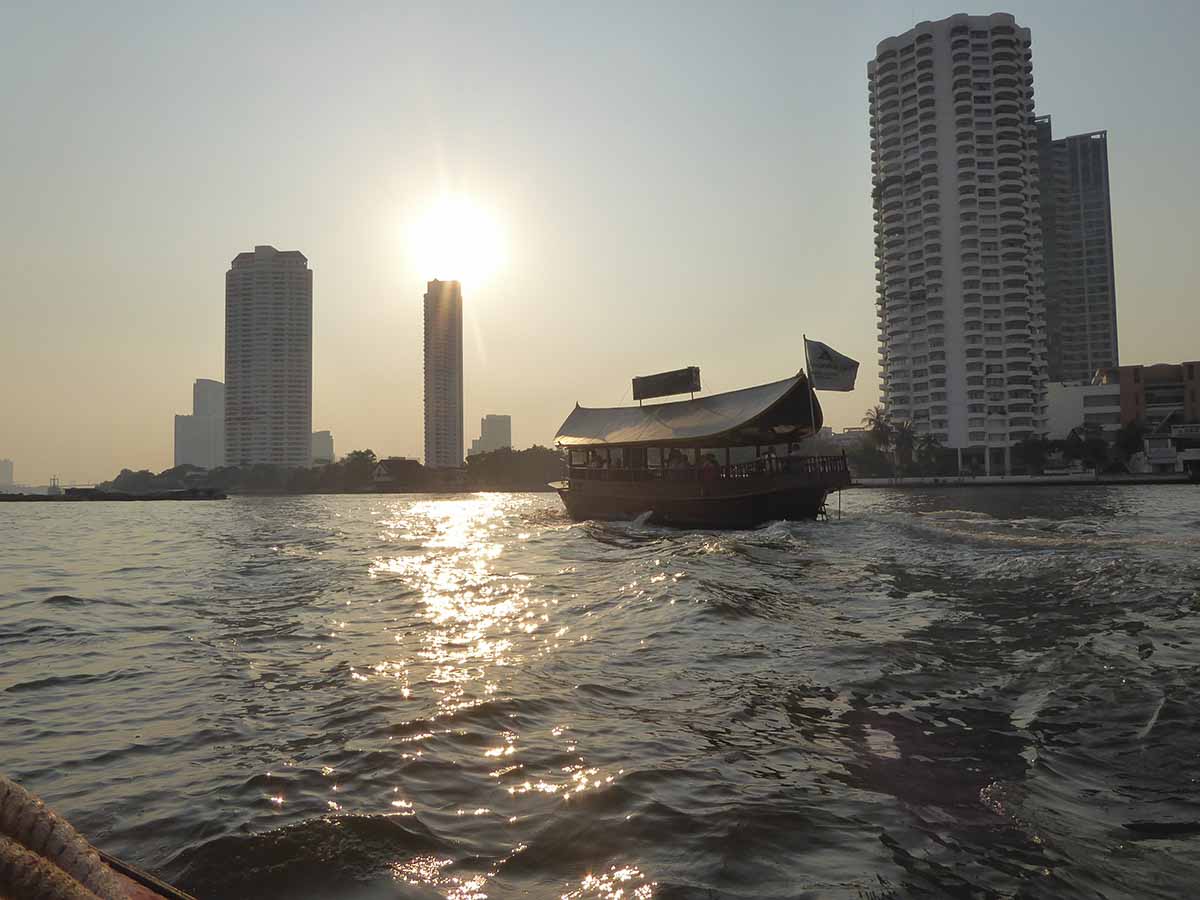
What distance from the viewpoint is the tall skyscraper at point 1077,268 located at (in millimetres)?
160000

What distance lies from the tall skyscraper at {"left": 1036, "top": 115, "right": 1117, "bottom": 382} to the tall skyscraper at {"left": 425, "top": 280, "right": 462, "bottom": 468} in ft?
452

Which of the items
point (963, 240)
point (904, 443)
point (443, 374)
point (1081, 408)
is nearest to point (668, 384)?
point (904, 443)

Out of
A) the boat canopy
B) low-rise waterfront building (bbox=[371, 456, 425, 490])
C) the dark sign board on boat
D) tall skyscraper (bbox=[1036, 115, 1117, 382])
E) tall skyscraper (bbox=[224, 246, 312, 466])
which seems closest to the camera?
the boat canopy

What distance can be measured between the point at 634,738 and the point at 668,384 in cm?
2907

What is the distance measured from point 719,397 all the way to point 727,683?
22770mm

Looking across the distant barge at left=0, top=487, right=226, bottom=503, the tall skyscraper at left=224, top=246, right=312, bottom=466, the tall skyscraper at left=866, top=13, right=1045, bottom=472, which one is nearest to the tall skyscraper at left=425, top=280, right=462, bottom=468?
the tall skyscraper at left=224, top=246, right=312, bottom=466

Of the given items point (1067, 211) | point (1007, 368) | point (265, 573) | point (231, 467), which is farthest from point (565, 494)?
point (1067, 211)

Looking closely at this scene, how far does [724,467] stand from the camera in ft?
85.8

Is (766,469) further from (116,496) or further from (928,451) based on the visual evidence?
(116,496)

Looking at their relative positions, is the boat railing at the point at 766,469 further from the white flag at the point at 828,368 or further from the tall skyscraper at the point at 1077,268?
the tall skyscraper at the point at 1077,268

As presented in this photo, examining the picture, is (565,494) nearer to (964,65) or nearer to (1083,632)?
(1083,632)

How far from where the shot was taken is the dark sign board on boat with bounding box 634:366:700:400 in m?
31.7

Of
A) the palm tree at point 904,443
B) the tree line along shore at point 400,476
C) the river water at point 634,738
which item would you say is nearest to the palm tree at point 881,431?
the palm tree at point 904,443

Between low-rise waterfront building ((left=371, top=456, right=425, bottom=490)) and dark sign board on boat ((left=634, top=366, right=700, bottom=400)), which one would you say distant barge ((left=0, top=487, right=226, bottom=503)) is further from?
dark sign board on boat ((left=634, top=366, right=700, bottom=400))
